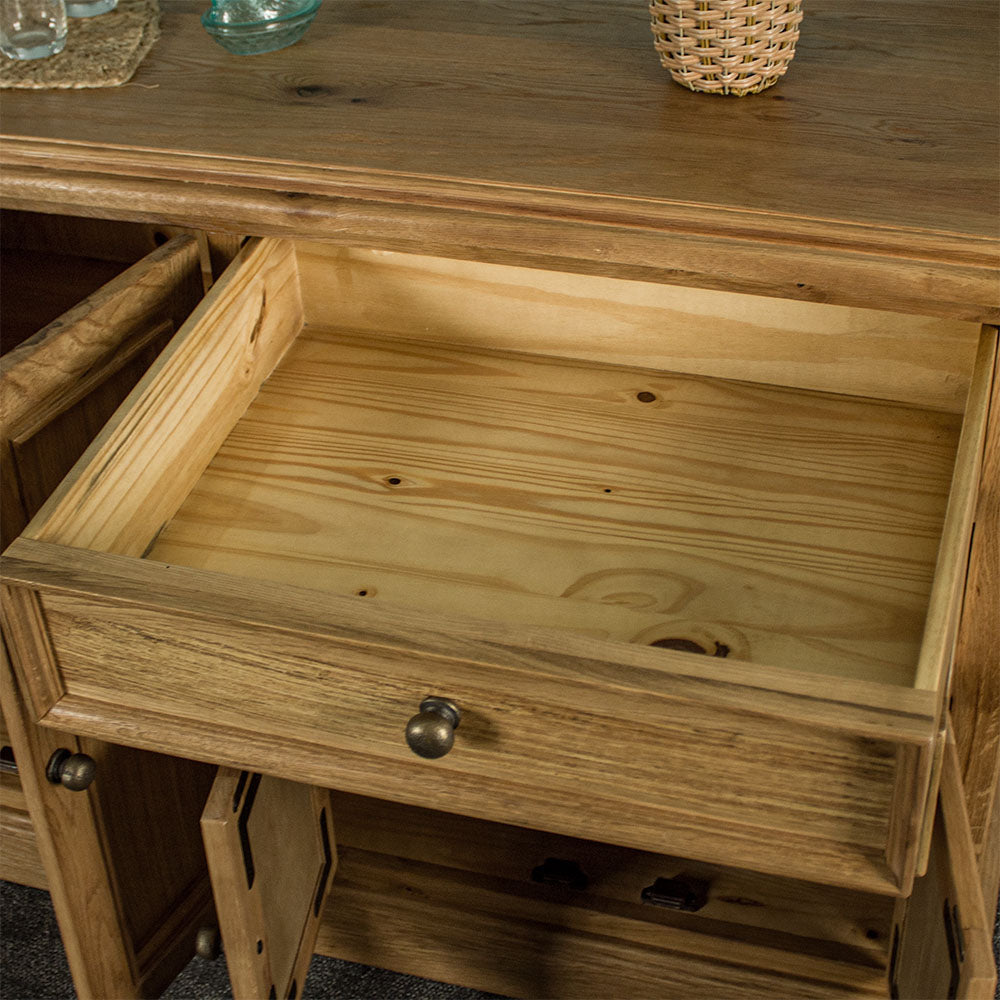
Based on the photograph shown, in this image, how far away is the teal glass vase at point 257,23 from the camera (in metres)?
0.88

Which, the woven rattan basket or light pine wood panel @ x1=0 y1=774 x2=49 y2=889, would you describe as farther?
light pine wood panel @ x1=0 y1=774 x2=49 y2=889

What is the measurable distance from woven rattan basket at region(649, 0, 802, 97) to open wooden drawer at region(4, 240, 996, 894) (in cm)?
16

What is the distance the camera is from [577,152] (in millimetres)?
737

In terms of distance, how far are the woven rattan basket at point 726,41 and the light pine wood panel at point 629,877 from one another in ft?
2.14

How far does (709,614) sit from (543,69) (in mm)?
427

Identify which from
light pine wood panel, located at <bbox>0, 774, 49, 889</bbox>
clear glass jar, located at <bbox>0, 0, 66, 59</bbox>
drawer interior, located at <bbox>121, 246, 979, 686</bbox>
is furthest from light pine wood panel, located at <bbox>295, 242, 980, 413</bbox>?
light pine wood panel, located at <bbox>0, 774, 49, 889</bbox>

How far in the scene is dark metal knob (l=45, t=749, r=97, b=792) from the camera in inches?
28.8

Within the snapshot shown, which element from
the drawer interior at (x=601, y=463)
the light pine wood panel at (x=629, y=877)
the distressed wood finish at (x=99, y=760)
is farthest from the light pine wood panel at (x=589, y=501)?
the light pine wood panel at (x=629, y=877)

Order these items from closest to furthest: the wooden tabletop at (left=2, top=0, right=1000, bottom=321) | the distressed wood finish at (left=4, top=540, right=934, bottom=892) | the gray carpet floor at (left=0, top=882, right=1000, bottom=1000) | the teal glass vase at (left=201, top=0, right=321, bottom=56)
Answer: the distressed wood finish at (left=4, top=540, right=934, bottom=892)
the wooden tabletop at (left=2, top=0, right=1000, bottom=321)
the teal glass vase at (left=201, top=0, right=321, bottom=56)
the gray carpet floor at (left=0, top=882, right=1000, bottom=1000)

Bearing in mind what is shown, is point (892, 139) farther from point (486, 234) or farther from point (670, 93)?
point (486, 234)

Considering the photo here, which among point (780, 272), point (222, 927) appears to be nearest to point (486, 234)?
point (780, 272)

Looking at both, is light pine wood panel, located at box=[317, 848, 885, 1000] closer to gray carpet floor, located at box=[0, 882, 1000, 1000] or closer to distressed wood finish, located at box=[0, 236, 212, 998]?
gray carpet floor, located at box=[0, 882, 1000, 1000]

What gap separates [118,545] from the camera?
715mm

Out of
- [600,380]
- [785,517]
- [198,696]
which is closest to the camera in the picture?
[198,696]
